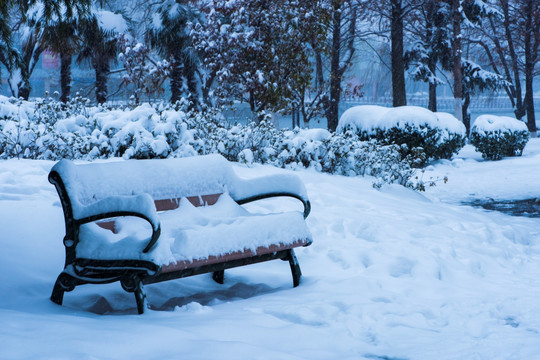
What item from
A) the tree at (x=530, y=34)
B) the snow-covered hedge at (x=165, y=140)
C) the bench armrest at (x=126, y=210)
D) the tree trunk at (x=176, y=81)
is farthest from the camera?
the tree at (x=530, y=34)

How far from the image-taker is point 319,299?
366cm

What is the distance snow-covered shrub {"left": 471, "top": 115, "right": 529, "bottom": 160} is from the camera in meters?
17.1

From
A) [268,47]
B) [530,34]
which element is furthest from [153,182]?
[530,34]

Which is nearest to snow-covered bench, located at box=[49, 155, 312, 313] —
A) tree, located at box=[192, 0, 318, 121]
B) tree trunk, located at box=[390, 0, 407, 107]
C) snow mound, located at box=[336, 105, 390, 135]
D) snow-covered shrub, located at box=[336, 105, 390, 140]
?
snow-covered shrub, located at box=[336, 105, 390, 140]

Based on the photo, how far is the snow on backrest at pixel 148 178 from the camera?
134 inches

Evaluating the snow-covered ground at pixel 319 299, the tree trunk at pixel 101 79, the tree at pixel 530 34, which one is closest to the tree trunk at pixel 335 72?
the tree at pixel 530 34

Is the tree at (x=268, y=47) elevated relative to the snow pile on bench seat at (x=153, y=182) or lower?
elevated

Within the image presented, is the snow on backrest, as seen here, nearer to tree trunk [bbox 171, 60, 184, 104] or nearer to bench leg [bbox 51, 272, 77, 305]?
bench leg [bbox 51, 272, 77, 305]

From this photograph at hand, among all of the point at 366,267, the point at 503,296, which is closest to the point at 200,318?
the point at 366,267

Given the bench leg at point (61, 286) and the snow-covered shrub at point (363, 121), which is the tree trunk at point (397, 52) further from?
the bench leg at point (61, 286)

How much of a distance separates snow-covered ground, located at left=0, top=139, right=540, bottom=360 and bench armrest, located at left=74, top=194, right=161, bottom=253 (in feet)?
1.56

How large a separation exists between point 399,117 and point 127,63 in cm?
1014

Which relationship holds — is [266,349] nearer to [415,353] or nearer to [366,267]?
[415,353]

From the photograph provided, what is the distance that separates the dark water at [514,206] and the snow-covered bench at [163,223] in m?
5.12
